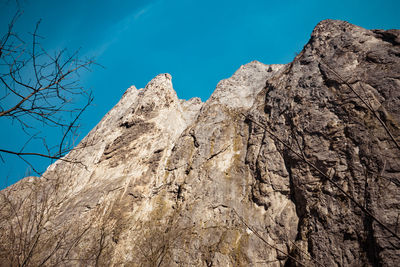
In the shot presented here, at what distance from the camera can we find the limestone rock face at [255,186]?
268 inches

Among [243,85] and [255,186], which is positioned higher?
[243,85]

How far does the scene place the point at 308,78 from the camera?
11648 mm

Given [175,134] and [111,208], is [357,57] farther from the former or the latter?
[111,208]

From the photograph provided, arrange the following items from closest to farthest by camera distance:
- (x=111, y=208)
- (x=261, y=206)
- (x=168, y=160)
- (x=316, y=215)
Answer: (x=316, y=215)
(x=261, y=206)
(x=111, y=208)
(x=168, y=160)

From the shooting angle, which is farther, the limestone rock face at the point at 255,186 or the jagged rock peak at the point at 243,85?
the jagged rock peak at the point at 243,85

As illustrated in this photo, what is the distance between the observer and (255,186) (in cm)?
1008

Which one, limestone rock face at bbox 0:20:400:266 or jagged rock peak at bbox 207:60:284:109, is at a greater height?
jagged rock peak at bbox 207:60:284:109

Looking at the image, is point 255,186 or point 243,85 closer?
point 255,186

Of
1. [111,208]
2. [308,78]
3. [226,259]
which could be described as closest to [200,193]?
[226,259]

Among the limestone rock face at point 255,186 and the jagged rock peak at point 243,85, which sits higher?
the jagged rock peak at point 243,85

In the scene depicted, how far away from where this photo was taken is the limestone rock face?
6.81 meters

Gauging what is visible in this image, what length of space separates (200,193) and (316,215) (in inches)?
199

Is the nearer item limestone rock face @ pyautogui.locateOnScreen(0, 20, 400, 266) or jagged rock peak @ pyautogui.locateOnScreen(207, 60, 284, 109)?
limestone rock face @ pyautogui.locateOnScreen(0, 20, 400, 266)

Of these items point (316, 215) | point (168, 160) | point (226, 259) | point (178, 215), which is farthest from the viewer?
point (168, 160)
